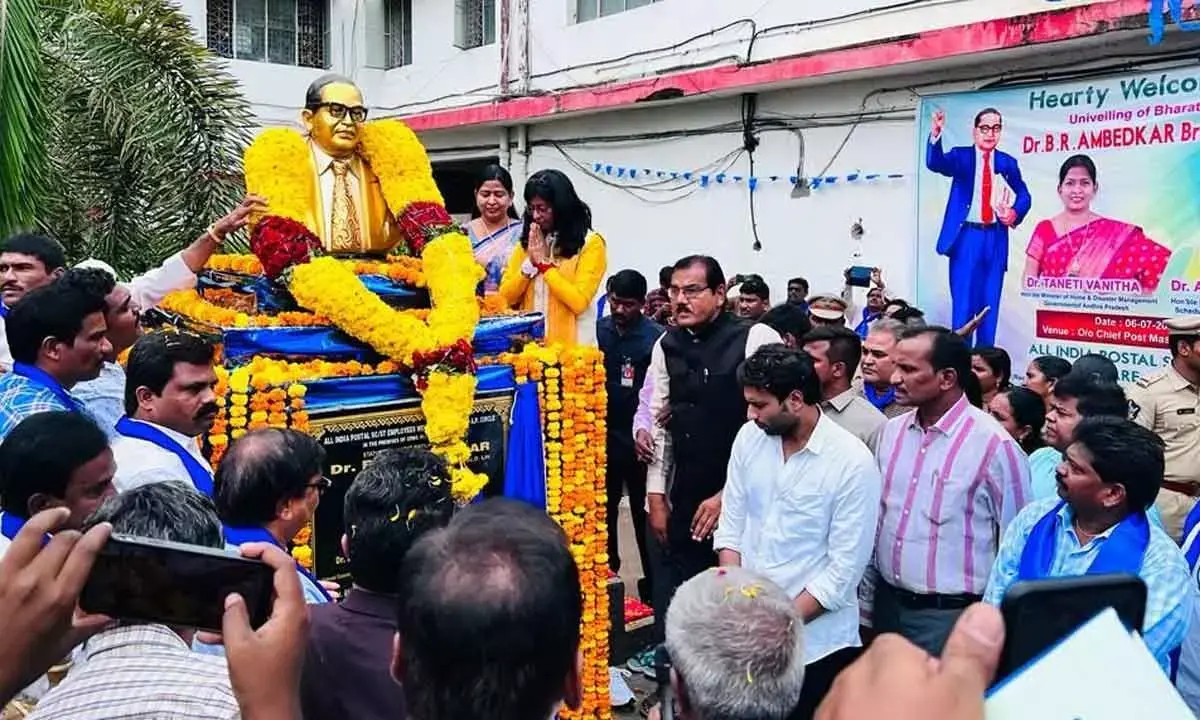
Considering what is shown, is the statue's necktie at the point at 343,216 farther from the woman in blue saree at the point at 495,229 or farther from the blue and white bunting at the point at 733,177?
the blue and white bunting at the point at 733,177

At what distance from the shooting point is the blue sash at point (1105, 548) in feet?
9.16

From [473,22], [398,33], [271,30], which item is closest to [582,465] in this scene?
[473,22]

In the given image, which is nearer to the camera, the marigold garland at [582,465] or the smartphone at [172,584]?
the smartphone at [172,584]

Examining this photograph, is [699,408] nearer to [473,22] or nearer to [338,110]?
[338,110]

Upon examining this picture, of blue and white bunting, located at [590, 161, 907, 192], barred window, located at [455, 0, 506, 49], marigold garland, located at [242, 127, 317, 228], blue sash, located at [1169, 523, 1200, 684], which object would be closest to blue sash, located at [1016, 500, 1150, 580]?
blue sash, located at [1169, 523, 1200, 684]

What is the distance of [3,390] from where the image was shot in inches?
122

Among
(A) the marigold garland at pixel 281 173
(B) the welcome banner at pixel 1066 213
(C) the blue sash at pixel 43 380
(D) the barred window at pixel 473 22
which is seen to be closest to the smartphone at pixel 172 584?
(C) the blue sash at pixel 43 380

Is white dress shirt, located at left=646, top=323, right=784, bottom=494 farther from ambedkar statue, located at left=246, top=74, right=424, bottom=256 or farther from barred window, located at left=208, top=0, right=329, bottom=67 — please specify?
barred window, located at left=208, top=0, right=329, bottom=67

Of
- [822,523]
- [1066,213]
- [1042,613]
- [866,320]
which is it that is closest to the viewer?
[1042,613]

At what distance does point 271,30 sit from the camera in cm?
1530

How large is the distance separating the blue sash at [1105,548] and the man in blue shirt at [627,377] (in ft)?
10.4

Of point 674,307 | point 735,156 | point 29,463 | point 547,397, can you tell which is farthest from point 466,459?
point 735,156

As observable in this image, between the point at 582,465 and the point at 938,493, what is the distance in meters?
1.64

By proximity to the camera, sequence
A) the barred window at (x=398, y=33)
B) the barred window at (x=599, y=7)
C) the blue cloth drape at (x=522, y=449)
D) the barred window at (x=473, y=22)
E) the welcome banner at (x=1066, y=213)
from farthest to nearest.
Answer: the barred window at (x=398, y=33) < the barred window at (x=473, y=22) < the barred window at (x=599, y=7) < the welcome banner at (x=1066, y=213) < the blue cloth drape at (x=522, y=449)
